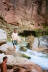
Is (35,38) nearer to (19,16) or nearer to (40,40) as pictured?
(40,40)

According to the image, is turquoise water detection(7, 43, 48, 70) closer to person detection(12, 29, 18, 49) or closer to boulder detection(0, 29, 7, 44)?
person detection(12, 29, 18, 49)

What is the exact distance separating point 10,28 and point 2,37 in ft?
1.04

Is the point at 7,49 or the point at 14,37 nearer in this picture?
the point at 7,49

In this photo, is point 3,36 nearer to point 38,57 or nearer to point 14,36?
point 14,36

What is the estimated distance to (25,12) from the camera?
469cm

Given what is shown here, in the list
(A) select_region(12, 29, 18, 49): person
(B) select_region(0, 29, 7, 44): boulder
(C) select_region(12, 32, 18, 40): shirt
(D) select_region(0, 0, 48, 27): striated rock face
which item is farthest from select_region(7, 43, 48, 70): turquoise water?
(D) select_region(0, 0, 48, 27): striated rock face

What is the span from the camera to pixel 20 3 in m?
4.63

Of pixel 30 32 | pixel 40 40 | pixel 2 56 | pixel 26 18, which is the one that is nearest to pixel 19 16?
pixel 26 18

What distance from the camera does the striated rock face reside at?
4629mm

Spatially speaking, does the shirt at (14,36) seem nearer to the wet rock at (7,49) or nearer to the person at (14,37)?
the person at (14,37)

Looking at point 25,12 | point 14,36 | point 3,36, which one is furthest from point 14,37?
point 25,12

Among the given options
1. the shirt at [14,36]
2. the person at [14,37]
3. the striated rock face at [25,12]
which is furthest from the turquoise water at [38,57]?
the striated rock face at [25,12]

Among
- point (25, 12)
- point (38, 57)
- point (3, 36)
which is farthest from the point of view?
point (25, 12)

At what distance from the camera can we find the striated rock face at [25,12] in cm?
463
